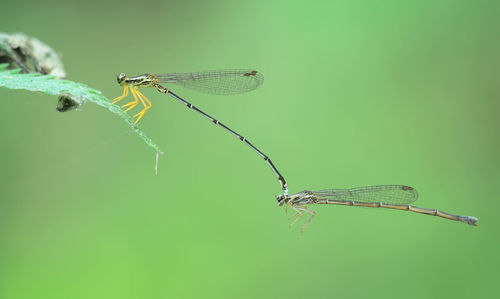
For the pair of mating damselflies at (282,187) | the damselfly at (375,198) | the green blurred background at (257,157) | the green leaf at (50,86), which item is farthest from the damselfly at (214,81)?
the green leaf at (50,86)

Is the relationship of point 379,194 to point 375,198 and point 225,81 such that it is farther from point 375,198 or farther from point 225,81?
point 225,81

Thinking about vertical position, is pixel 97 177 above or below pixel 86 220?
above

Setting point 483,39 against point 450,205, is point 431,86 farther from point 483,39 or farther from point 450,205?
point 450,205

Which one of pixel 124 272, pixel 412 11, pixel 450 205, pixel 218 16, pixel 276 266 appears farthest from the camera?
pixel 218 16

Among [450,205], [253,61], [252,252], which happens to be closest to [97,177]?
[252,252]

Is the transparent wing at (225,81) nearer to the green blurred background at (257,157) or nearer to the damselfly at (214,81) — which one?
the damselfly at (214,81)

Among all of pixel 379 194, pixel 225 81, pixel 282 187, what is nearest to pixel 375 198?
pixel 379 194

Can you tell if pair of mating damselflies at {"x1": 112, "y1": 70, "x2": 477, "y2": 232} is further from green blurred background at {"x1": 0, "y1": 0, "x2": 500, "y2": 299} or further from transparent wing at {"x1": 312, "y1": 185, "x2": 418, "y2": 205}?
green blurred background at {"x1": 0, "y1": 0, "x2": 500, "y2": 299}
